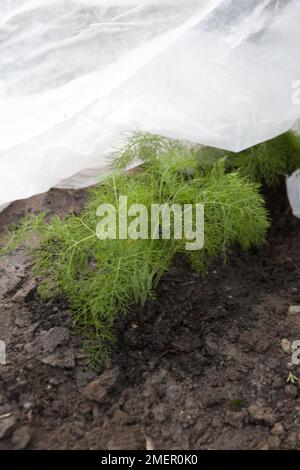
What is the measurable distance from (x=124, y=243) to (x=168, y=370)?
0.39 m

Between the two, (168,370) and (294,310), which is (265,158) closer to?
(294,310)

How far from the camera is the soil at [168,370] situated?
142cm

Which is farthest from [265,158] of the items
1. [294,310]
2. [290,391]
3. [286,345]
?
[290,391]

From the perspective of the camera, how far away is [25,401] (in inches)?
58.0

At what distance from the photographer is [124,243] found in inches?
62.2

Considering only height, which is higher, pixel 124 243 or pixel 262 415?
pixel 124 243

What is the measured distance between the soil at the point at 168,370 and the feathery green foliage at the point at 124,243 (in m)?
0.06

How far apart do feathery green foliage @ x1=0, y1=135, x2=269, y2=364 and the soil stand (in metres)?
0.06

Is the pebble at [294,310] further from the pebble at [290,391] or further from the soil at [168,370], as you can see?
the pebble at [290,391]

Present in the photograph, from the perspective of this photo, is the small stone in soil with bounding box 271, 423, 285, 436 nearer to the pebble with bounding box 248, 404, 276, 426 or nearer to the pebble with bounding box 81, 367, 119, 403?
the pebble with bounding box 248, 404, 276, 426

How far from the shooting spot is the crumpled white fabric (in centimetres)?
188

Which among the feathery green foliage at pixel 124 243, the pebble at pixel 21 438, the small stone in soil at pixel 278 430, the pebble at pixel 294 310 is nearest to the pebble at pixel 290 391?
the small stone in soil at pixel 278 430
